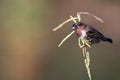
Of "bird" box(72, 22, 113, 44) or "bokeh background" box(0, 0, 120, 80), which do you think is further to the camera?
"bokeh background" box(0, 0, 120, 80)

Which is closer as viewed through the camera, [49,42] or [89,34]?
[89,34]

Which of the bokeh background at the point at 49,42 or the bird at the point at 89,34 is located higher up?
the bokeh background at the point at 49,42

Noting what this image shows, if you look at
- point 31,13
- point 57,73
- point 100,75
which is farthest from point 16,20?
point 100,75

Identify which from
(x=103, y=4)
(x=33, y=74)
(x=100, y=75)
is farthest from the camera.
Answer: (x=103, y=4)

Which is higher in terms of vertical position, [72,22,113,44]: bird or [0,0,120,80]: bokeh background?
[0,0,120,80]: bokeh background

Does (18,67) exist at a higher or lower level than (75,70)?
higher

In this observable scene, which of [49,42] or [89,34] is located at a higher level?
[49,42]

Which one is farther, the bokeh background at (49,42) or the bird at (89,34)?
the bokeh background at (49,42)

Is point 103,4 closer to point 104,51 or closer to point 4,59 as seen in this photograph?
point 104,51
